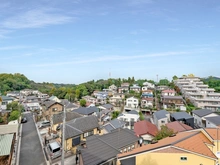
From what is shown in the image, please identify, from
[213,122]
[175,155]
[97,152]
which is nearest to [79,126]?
[97,152]

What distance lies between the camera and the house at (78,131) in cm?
1416

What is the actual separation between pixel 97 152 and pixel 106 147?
872 mm

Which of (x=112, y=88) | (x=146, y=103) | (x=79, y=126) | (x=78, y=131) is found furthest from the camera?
(x=112, y=88)

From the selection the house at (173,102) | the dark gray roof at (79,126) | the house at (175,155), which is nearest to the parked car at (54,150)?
the dark gray roof at (79,126)

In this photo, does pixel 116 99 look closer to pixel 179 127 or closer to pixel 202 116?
pixel 202 116

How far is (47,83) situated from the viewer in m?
90.0

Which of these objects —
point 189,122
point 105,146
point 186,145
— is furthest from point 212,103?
point 105,146

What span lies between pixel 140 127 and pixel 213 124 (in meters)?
9.31

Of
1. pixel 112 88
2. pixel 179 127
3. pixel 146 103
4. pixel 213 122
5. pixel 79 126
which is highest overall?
pixel 112 88

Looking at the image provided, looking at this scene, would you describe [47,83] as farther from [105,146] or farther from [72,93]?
[105,146]

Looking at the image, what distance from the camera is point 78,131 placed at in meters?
15.1

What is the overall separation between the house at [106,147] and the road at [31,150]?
528cm

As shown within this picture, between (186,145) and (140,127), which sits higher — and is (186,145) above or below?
above

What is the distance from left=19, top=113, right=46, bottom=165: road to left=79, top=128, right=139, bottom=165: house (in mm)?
5276
